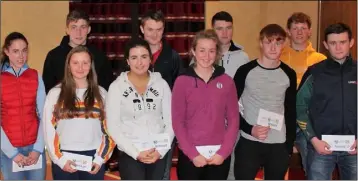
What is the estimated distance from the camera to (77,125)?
129 inches

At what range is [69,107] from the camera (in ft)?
10.7

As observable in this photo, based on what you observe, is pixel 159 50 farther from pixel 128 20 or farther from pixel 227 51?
pixel 128 20

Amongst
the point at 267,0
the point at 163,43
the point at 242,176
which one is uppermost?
the point at 267,0

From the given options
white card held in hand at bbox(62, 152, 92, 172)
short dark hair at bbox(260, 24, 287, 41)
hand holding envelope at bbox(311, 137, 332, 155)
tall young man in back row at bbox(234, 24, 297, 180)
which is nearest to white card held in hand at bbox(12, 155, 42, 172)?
white card held in hand at bbox(62, 152, 92, 172)

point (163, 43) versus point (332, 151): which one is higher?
point (163, 43)

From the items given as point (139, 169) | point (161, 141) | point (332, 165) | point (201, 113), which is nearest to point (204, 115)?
point (201, 113)

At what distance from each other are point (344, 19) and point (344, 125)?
2.78 meters

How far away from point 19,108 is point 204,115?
128 centimetres

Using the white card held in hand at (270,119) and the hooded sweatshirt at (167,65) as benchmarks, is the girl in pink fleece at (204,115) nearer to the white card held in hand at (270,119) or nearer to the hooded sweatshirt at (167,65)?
the white card held in hand at (270,119)

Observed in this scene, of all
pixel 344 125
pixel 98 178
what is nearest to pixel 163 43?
pixel 98 178

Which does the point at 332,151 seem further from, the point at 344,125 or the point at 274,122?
the point at 274,122

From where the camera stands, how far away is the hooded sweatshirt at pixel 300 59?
13.3 feet

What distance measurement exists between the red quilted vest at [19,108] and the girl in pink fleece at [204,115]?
1.01m

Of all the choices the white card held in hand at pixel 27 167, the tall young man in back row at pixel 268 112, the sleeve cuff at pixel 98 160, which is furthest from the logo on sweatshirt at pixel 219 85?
the white card held in hand at pixel 27 167
